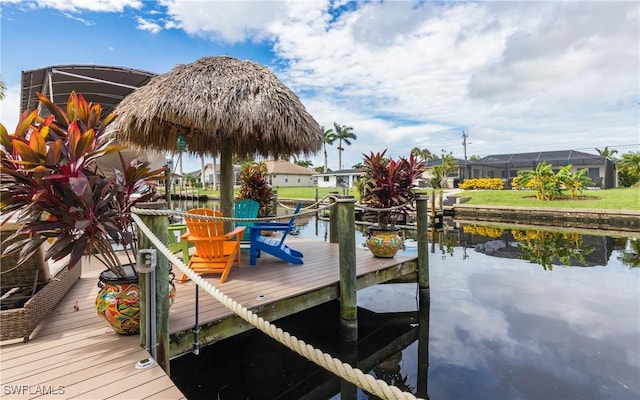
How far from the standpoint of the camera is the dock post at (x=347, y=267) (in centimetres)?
423

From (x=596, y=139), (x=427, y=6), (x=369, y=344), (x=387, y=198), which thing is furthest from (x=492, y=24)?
(x=596, y=139)

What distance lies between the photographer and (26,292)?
9.84 feet

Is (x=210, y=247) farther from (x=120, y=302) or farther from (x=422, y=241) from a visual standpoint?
(x=422, y=241)

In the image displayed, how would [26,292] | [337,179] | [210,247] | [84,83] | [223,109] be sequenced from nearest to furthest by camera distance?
[26,292] → [210,247] → [223,109] → [84,83] → [337,179]

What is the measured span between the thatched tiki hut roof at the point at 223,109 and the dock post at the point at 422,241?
2103mm

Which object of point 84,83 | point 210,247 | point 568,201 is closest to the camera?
point 210,247

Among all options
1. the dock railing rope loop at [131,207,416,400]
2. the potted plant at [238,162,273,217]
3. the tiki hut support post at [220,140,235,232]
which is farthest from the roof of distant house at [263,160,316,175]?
the dock railing rope loop at [131,207,416,400]

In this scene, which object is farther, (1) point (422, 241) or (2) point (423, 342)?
(1) point (422, 241)

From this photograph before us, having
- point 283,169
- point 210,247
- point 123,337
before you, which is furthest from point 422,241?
point 283,169

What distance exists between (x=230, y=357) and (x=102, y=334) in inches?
69.2

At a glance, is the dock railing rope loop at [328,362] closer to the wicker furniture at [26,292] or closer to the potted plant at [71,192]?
the potted plant at [71,192]

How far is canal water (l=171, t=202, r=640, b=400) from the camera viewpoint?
3.49 m

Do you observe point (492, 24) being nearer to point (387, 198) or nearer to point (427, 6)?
point (427, 6)

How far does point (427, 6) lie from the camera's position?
9250 millimetres
